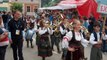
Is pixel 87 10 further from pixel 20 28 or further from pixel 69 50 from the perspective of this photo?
pixel 69 50

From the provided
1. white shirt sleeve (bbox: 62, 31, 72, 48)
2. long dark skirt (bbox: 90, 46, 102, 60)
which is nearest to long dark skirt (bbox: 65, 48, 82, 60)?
white shirt sleeve (bbox: 62, 31, 72, 48)

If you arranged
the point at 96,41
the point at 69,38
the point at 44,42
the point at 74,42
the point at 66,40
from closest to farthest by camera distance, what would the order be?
1. the point at 66,40
2. the point at 69,38
3. the point at 74,42
4. the point at 96,41
5. the point at 44,42

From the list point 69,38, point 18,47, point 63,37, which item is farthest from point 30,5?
point 69,38

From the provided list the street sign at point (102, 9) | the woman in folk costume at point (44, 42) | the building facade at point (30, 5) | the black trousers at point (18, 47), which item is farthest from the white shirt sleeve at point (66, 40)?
the building facade at point (30, 5)

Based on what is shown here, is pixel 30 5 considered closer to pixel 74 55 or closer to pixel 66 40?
pixel 74 55

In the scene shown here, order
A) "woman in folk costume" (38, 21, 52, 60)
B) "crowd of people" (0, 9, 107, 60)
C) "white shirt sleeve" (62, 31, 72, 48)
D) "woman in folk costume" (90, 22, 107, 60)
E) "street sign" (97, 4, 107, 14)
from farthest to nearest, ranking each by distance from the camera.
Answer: "woman in folk costume" (38, 21, 52, 60) → "street sign" (97, 4, 107, 14) → "woman in folk costume" (90, 22, 107, 60) → "crowd of people" (0, 9, 107, 60) → "white shirt sleeve" (62, 31, 72, 48)

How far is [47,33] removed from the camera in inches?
418

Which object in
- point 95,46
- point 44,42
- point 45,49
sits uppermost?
point 95,46

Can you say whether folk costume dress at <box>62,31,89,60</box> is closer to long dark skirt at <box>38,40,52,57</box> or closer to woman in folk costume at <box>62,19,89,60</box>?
woman in folk costume at <box>62,19,89,60</box>

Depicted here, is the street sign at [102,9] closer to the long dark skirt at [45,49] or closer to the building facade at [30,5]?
the long dark skirt at [45,49]

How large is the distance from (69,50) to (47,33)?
3.53 meters

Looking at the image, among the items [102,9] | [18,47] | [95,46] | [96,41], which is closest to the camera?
[96,41]

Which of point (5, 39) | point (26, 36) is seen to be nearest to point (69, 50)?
point (5, 39)

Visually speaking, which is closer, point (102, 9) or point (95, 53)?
point (95, 53)
